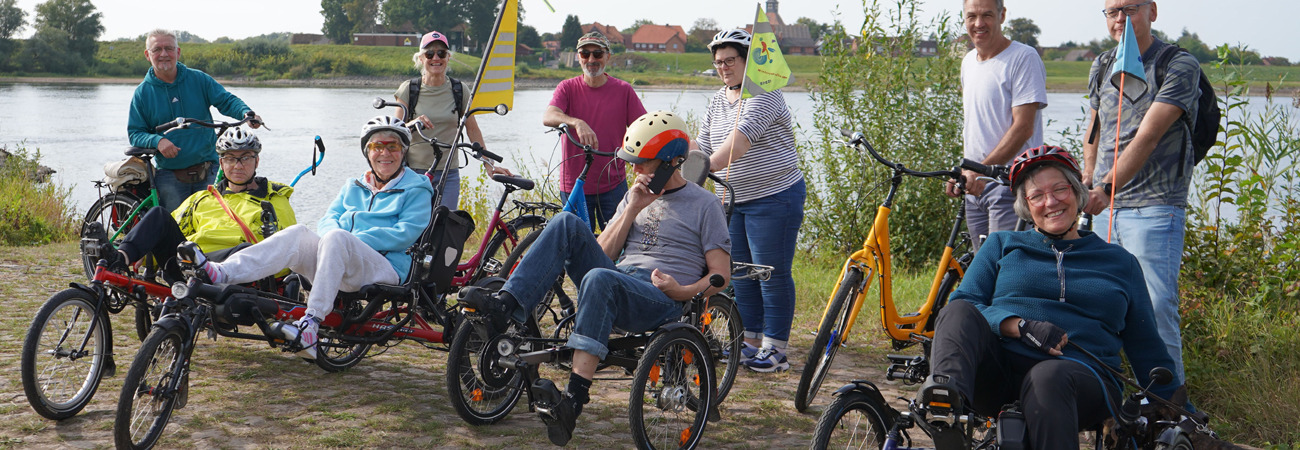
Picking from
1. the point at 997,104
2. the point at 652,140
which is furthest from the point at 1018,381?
the point at 997,104

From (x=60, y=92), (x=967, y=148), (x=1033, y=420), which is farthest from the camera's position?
(x=60, y=92)

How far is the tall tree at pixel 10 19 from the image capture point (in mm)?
38344

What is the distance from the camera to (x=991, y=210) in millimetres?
4500

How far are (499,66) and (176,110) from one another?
1.86 metres

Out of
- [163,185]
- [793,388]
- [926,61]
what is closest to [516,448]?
[793,388]

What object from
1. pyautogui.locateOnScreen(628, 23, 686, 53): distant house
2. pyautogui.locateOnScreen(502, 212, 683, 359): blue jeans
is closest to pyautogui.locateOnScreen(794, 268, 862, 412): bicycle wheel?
pyautogui.locateOnScreen(502, 212, 683, 359): blue jeans

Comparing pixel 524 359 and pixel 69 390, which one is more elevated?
pixel 524 359

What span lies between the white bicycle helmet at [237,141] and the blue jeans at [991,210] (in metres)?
3.21

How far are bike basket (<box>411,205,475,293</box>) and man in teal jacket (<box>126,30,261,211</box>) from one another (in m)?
1.92

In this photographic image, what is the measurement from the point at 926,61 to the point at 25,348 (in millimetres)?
6315

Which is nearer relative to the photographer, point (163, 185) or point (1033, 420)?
point (1033, 420)

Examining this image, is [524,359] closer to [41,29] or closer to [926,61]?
[926,61]

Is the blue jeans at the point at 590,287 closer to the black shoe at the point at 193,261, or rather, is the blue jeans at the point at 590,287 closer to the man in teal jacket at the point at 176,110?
the black shoe at the point at 193,261

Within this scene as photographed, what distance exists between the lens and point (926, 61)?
793 cm
